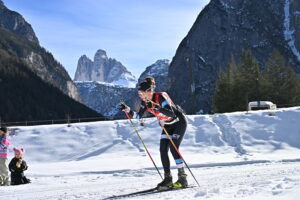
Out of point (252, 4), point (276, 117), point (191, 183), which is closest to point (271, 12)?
point (252, 4)

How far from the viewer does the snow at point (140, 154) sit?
746 centimetres

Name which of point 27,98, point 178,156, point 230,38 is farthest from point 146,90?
point 230,38

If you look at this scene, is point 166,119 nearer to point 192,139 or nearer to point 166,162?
point 166,162

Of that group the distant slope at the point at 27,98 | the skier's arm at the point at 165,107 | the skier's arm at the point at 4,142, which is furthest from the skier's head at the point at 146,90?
the distant slope at the point at 27,98

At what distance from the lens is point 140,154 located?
13188 mm

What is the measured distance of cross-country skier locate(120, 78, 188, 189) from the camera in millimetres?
6418

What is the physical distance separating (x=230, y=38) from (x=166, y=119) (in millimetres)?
146120

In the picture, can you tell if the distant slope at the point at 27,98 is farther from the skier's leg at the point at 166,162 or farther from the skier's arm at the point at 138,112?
the skier's leg at the point at 166,162

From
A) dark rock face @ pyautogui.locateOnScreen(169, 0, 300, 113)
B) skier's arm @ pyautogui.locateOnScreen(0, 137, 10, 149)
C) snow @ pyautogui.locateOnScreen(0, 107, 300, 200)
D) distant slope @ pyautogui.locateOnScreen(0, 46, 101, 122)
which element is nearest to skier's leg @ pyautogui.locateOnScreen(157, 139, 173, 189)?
snow @ pyautogui.locateOnScreen(0, 107, 300, 200)

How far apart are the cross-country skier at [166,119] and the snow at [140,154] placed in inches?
25.0

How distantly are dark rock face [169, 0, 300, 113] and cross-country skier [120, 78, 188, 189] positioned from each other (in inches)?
5166

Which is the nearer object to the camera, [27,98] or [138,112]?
[138,112]

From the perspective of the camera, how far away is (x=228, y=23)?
15012 centimetres

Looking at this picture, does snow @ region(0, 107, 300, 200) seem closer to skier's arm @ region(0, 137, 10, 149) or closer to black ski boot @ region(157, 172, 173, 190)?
black ski boot @ region(157, 172, 173, 190)
